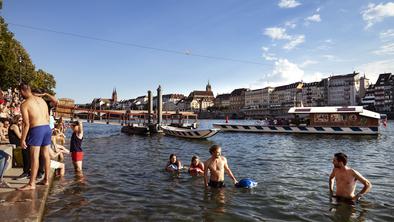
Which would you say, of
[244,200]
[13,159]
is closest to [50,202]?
[13,159]

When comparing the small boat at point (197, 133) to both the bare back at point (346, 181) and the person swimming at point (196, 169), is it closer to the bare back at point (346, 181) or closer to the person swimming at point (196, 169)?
the person swimming at point (196, 169)

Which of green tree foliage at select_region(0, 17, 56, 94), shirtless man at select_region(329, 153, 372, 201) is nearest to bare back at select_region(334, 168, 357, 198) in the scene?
shirtless man at select_region(329, 153, 372, 201)

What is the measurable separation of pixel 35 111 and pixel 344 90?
180697 mm

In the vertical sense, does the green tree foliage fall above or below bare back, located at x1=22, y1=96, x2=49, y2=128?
above

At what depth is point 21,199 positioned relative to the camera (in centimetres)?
746

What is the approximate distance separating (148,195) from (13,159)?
178 inches

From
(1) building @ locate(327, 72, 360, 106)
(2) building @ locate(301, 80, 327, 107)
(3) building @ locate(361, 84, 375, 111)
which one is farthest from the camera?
(2) building @ locate(301, 80, 327, 107)

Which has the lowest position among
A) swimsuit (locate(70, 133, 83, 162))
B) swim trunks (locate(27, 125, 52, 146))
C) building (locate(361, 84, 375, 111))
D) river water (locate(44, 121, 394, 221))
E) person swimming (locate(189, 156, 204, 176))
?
river water (locate(44, 121, 394, 221))

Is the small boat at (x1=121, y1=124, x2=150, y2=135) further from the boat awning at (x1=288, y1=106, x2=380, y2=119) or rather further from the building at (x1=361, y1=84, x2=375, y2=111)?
the building at (x1=361, y1=84, x2=375, y2=111)

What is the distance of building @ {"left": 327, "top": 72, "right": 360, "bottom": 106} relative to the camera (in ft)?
554

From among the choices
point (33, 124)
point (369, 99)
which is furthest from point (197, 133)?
point (369, 99)

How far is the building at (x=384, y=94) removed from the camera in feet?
499

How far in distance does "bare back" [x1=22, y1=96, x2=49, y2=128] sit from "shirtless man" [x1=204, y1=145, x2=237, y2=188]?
5233 millimetres

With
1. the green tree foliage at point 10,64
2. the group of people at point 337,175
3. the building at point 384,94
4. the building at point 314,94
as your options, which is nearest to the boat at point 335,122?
the green tree foliage at point 10,64
